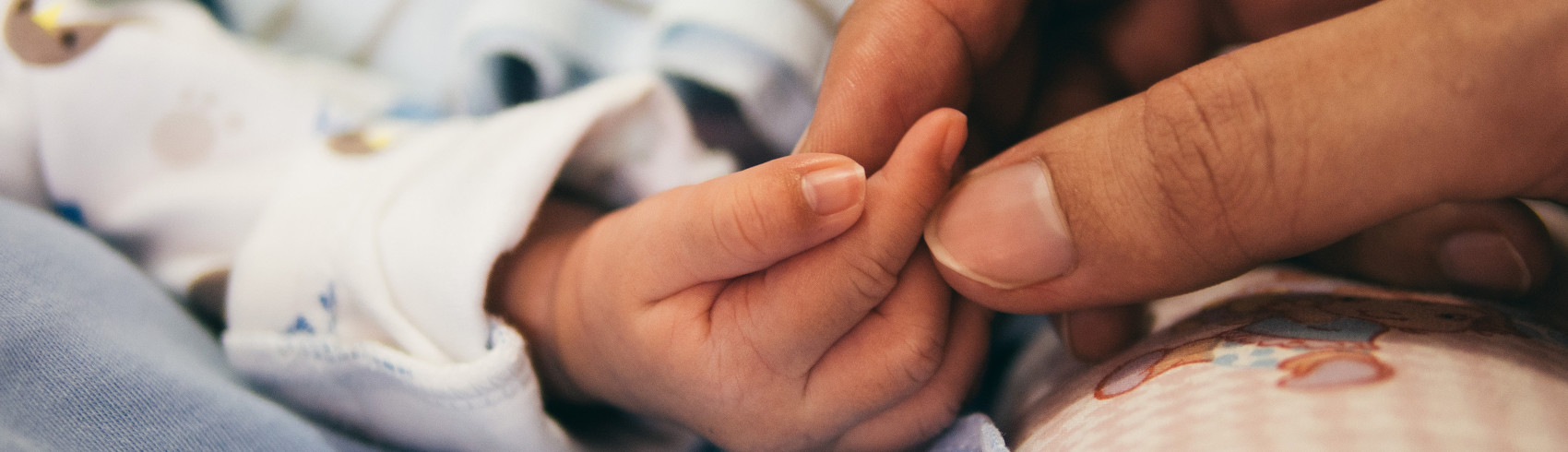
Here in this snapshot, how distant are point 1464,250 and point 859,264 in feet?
1.48

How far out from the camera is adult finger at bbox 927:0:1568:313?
1.11 ft

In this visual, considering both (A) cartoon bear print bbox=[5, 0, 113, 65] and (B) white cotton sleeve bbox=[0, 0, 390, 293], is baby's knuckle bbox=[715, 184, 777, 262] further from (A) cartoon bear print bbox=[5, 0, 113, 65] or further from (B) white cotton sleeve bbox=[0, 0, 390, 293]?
(A) cartoon bear print bbox=[5, 0, 113, 65]

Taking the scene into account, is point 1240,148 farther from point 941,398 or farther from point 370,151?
point 370,151

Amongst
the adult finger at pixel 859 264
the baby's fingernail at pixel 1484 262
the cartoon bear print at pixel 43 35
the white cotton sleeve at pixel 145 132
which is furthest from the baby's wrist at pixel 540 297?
the baby's fingernail at pixel 1484 262

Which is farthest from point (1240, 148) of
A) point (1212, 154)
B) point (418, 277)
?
point (418, 277)

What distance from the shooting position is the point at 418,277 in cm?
60

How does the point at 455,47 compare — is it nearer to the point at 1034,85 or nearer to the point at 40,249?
the point at 40,249

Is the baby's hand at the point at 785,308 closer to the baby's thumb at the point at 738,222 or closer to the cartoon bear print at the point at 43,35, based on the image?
the baby's thumb at the point at 738,222

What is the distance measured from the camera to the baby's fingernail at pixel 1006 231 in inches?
17.9

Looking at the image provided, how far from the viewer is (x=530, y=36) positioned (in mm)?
809

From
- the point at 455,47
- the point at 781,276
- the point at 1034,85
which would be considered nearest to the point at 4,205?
the point at 455,47

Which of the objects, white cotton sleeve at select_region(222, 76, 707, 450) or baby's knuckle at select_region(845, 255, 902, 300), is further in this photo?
white cotton sleeve at select_region(222, 76, 707, 450)

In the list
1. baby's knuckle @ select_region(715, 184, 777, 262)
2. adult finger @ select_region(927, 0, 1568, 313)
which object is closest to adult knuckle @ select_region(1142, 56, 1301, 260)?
adult finger @ select_region(927, 0, 1568, 313)

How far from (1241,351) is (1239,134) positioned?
0.12 m
